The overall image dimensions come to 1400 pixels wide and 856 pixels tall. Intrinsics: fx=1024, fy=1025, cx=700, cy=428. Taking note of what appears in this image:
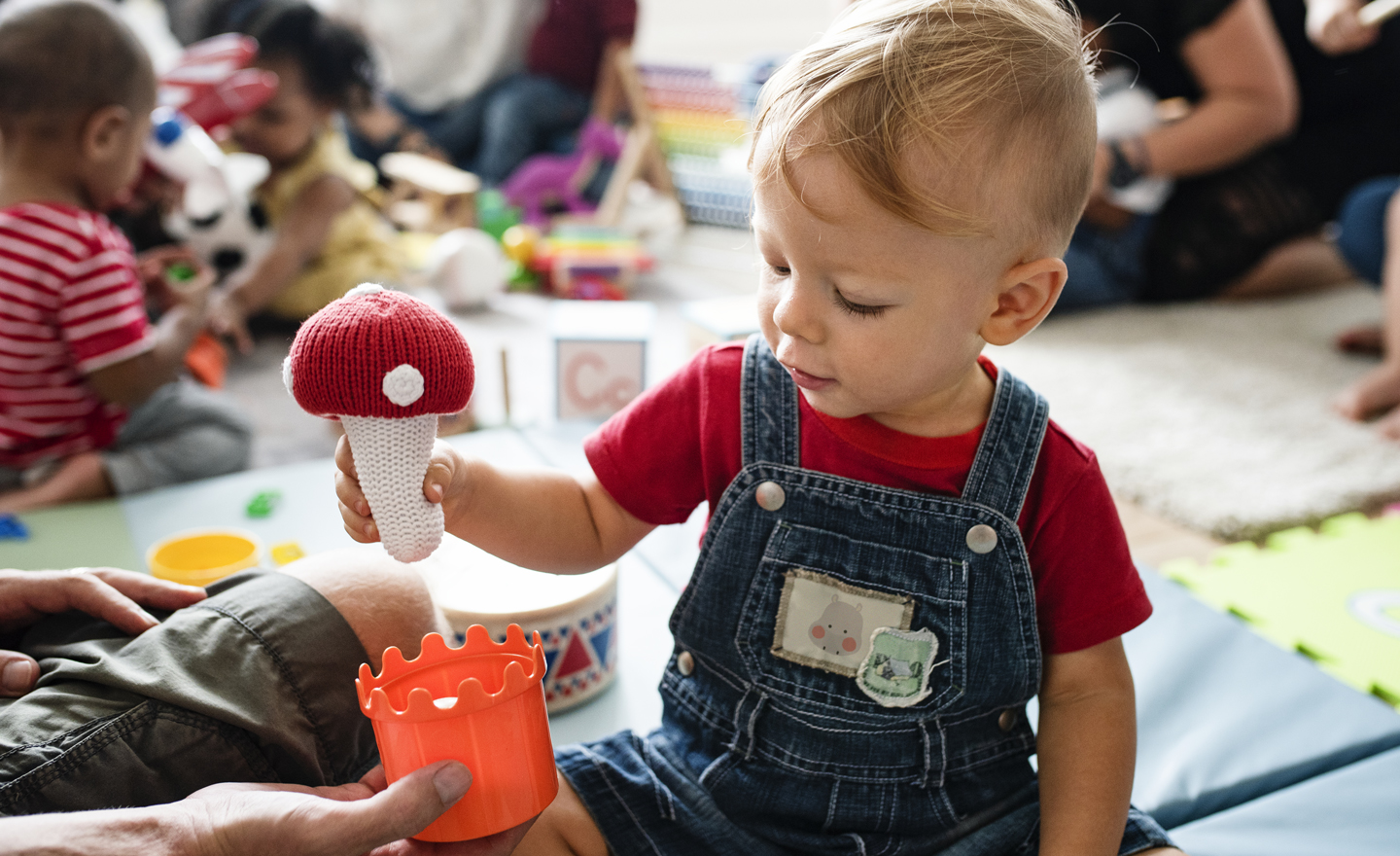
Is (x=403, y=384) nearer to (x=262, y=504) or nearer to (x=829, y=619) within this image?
(x=829, y=619)

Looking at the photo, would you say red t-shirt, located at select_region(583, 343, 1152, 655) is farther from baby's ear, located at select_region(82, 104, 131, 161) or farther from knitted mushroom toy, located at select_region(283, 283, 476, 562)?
baby's ear, located at select_region(82, 104, 131, 161)

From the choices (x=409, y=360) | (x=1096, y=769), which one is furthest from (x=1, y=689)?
(x=1096, y=769)

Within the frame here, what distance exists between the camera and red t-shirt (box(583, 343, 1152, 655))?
0.61m

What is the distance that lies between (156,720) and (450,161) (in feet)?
8.69

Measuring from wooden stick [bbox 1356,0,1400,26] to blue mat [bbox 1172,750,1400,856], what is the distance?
1.25 m

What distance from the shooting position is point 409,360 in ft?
1.57

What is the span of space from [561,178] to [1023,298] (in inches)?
88.3

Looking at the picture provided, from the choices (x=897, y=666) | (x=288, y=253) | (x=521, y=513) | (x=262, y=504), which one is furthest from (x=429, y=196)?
(x=897, y=666)

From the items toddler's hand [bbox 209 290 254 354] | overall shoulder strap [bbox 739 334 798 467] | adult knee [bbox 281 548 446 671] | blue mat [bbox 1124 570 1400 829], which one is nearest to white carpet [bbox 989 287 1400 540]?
blue mat [bbox 1124 570 1400 829]

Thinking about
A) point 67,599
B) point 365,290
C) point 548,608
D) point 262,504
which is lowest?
point 262,504

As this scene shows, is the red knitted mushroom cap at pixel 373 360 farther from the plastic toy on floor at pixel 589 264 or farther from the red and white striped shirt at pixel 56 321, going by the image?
the plastic toy on floor at pixel 589 264

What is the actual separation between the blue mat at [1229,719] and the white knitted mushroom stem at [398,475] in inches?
22.8

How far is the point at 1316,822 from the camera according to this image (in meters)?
0.76

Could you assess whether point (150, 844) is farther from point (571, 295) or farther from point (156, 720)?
point (571, 295)
